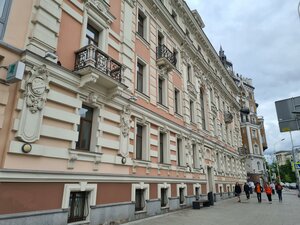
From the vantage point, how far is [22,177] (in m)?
6.86

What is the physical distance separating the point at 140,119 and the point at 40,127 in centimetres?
636

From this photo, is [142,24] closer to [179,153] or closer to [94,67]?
[94,67]

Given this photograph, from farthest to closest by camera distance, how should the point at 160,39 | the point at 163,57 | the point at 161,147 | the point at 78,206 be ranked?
1. the point at 160,39
2. the point at 163,57
3. the point at 161,147
4. the point at 78,206

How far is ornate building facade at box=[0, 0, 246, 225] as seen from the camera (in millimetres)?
7180

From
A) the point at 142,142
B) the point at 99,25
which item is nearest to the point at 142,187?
the point at 142,142

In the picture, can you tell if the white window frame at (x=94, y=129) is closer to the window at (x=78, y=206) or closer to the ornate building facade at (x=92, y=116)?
the ornate building facade at (x=92, y=116)

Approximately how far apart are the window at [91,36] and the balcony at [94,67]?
139cm

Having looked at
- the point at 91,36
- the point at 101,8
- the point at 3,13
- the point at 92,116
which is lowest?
the point at 92,116

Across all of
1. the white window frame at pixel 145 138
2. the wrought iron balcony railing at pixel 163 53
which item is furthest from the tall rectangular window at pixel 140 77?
the white window frame at pixel 145 138

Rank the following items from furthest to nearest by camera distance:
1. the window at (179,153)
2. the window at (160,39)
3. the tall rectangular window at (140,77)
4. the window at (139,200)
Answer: the window at (160,39) < the window at (179,153) < the tall rectangular window at (140,77) < the window at (139,200)

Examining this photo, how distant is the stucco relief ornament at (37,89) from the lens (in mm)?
7446

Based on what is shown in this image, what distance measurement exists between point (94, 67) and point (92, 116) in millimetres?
2306

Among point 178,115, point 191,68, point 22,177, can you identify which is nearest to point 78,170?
point 22,177

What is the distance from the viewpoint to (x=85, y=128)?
9.98m
